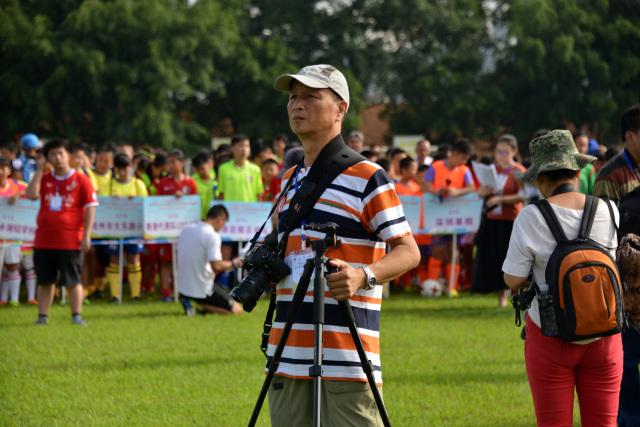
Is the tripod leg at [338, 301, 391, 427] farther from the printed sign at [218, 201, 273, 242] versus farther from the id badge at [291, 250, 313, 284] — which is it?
the printed sign at [218, 201, 273, 242]

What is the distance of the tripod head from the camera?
4223 mm

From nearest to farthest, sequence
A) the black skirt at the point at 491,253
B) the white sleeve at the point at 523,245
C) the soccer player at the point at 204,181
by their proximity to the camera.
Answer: the white sleeve at the point at 523,245 → the black skirt at the point at 491,253 → the soccer player at the point at 204,181

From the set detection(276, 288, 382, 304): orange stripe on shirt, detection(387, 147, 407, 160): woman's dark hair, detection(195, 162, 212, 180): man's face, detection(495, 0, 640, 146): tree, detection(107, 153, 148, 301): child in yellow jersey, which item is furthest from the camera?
detection(495, 0, 640, 146): tree

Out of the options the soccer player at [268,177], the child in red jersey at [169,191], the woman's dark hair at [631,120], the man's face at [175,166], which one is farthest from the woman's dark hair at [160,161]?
the woman's dark hair at [631,120]

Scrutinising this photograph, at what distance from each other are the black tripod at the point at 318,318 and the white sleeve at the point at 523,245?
114 centimetres

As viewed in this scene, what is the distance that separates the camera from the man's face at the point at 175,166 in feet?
54.2

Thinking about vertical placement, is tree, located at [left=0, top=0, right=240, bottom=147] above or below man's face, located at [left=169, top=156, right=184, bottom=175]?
above

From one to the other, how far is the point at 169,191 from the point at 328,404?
12075 millimetres

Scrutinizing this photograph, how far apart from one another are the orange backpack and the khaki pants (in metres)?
1.03

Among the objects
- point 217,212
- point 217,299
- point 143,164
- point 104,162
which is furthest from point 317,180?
point 143,164

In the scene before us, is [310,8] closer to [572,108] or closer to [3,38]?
[572,108]

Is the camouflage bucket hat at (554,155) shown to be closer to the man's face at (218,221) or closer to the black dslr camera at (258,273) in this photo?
the black dslr camera at (258,273)

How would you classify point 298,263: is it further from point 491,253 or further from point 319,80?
point 491,253

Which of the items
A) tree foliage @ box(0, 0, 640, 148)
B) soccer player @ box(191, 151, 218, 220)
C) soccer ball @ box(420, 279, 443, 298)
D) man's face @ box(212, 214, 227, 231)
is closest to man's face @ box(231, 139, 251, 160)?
soccer player @ box(191, 151, 218, 220)
